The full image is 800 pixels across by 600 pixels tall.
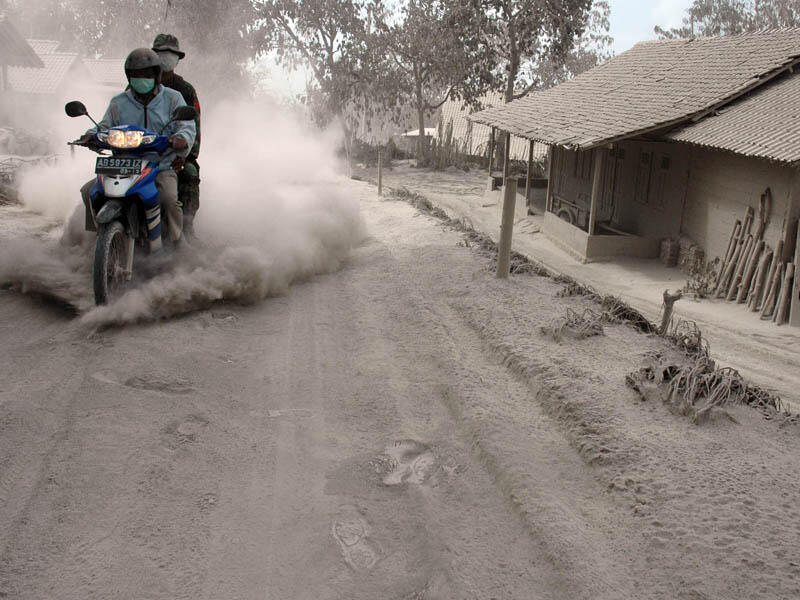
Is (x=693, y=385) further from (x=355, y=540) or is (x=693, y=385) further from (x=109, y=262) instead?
(x=109, y=262)

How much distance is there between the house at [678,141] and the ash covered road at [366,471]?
23.7 ft

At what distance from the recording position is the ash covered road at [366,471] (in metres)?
2.90

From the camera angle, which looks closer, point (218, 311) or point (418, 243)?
point (218, 311)

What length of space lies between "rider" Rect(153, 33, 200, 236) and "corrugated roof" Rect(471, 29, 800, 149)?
853 centimetres

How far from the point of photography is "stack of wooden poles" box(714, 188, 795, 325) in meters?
10.5

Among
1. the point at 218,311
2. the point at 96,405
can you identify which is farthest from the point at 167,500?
the point at 218,311

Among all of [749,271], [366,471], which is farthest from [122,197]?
[749,271]

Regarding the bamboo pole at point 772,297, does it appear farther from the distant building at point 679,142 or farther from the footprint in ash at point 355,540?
the footprint in ash at point 355,540

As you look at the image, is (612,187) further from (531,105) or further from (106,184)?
(106,184)

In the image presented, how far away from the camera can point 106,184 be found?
555cm

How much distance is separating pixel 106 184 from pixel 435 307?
298 centimetres

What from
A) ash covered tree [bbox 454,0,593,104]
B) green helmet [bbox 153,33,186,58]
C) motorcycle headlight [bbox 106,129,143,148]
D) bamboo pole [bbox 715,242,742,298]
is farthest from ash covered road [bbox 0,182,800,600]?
ash covered tree [bbox 454,0,593,104]

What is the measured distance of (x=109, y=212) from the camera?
543 centimetres

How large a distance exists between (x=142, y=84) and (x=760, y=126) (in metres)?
9.69
